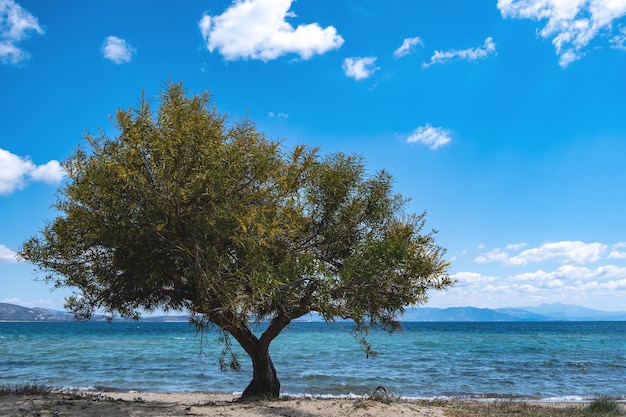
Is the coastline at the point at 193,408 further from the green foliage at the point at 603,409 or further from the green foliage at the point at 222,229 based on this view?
the green foliage at the point at 603,409

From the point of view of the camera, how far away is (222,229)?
470 inches

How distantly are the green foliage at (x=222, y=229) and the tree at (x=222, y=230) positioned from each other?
0.12 ft

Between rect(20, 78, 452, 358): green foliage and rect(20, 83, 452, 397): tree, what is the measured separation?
0.04 metres

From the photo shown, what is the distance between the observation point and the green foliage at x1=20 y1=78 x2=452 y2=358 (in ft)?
38.7

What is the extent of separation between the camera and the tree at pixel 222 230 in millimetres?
11805

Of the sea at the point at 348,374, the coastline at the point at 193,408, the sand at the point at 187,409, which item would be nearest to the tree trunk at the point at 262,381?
the coastline at the point at 193,408

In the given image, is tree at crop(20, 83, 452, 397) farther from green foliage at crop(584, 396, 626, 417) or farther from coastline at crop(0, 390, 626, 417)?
green foliage at crop(584, 396, 626, 417)

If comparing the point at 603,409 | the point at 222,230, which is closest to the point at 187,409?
the point at 222,230

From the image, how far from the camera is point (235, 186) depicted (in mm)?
12328

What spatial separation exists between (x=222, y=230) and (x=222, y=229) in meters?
0.03

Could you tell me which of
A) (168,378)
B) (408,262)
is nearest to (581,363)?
(168,378)

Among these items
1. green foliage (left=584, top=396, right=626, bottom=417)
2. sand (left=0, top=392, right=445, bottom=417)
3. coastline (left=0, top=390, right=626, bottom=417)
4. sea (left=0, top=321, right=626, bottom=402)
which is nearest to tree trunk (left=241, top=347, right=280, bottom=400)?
coastline (left=0, top=390, right=626, bottom=417)

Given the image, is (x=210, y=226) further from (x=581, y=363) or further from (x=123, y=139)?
(x=581, y=363)

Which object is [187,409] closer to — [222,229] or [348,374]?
[222,229]
